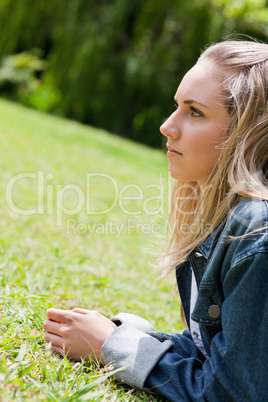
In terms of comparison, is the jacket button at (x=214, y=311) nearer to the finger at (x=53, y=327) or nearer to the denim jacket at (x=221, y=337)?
the denim jacket at (x=221, y=337)

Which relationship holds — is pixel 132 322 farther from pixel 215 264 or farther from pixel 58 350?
pixel 215 264

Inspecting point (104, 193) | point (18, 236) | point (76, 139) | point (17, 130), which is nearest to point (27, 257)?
point (18, 236)

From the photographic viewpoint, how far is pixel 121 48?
12.5 m

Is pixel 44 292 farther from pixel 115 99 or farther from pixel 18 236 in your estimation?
pixel 115 99

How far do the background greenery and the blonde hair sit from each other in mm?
9727

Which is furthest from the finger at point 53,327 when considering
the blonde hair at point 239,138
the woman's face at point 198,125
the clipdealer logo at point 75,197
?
the clipdealer logo at point 75,197

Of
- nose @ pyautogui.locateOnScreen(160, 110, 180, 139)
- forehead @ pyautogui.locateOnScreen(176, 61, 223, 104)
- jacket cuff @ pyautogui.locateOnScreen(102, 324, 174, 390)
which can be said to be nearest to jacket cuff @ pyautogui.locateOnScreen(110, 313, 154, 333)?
jacket cuff @ pyautogui.locateOnScreen(102, 324, 174, 390)

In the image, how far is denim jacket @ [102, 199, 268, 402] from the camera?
46.1 inches

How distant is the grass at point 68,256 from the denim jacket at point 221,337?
95mm

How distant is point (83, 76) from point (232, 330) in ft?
36.7

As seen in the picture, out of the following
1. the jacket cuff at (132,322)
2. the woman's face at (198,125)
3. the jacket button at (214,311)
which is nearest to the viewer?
the jacket button at (214,311)

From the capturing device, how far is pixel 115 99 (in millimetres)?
12109

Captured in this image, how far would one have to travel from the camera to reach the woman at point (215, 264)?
1181mm

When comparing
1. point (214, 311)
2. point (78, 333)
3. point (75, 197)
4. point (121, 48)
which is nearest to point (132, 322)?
→ point (78, 333)
